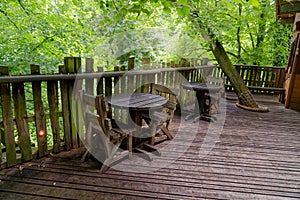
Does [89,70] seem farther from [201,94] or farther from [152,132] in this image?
[201,94]

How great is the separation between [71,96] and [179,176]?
1615 millimetres

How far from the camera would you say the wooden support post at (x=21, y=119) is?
6.84 feet

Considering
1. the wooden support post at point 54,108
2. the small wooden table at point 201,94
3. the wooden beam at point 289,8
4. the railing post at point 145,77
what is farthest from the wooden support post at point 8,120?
the wooden beam at point 289,8

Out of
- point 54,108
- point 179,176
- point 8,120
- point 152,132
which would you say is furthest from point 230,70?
point 8,120

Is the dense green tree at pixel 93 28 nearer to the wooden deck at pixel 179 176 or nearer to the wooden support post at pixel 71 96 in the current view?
the wooden support post at pixel 71 96

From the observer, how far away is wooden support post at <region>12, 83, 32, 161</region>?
2086mm

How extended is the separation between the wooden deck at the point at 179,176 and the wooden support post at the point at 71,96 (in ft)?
0.67

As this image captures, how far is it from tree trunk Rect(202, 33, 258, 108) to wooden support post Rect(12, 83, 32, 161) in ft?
13.0

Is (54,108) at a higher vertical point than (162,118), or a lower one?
higher

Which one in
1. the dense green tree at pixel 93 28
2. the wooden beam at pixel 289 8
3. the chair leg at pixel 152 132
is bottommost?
the chair leg at pixel 152 132

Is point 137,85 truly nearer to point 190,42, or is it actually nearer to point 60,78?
point 60,78

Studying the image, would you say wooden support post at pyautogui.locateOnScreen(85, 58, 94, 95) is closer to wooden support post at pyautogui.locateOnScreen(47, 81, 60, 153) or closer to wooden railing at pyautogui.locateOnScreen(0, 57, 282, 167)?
wooden railing at pyautogui.locateOnScreen(0, 57, 282, 167)

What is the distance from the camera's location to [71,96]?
8.20 feet

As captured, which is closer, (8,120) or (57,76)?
(8,120)
